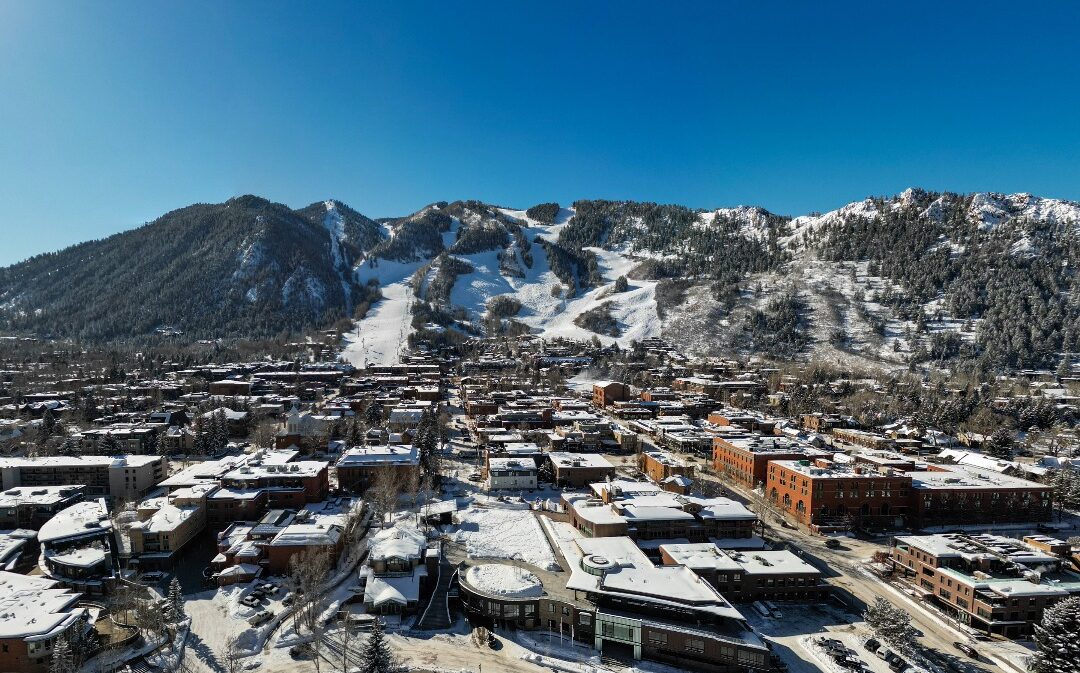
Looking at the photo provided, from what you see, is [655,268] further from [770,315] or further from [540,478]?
[540,478]

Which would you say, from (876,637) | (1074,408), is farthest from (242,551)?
(1074,408)

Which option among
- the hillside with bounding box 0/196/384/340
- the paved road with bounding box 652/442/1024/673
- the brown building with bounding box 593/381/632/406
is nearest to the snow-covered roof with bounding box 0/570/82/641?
the paved road with bounding box 652/442/1024/673

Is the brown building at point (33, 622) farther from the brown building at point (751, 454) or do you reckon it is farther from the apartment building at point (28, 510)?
the brown building at point (751, 454)

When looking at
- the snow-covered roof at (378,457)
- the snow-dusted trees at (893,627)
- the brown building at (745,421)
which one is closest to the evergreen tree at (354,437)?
the snow-covered roof at (378,457)

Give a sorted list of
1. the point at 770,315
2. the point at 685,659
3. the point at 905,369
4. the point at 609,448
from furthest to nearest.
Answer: the point at 770,315, the point at 905,369, the point at 609,448, the point at 685,659

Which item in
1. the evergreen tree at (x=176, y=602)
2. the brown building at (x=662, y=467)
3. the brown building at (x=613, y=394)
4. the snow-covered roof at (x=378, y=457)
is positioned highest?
the brown building at (x=613, y=394)

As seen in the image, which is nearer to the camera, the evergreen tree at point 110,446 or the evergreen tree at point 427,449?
the evergreen tree at point 427,449
